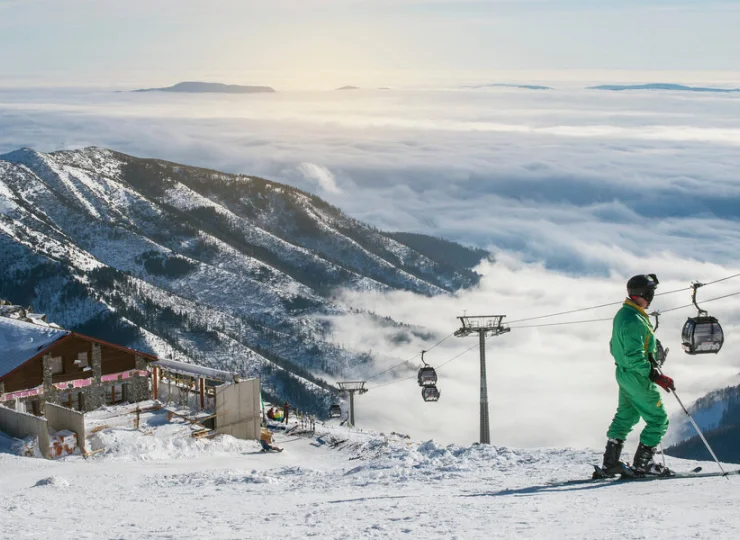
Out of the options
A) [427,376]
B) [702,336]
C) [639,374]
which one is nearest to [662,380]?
[639,374]

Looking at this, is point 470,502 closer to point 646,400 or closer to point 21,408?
point 646,400

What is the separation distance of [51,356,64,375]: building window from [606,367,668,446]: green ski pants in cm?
3944

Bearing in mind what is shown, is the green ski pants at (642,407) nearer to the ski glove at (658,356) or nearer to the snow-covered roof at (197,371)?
the ski glove at (658,356)

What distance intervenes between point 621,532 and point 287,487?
11071 millimetres

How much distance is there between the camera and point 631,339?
15.4 m

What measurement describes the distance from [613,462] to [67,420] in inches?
1121

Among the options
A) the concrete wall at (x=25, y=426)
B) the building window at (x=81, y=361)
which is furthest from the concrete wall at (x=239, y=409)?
the building window at (x=81, y=361)

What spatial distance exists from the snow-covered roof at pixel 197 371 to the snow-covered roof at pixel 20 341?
6131 mm

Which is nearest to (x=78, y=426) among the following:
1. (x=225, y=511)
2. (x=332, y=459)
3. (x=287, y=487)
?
(x=332, y=459)

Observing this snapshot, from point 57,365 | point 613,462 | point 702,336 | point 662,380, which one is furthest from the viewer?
point 57,365

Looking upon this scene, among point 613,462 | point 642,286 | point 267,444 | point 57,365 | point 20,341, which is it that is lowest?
point 267,444

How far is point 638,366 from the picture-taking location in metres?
15.3

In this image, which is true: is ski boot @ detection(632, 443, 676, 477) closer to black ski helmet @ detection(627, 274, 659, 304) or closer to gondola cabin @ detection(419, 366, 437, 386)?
black ski helmet @ detection(627, 274, 659, 304)

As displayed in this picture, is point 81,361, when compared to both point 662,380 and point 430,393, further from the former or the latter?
point 662,380
